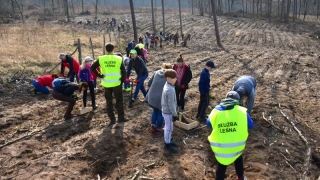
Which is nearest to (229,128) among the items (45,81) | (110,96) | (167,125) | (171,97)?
(171,97)

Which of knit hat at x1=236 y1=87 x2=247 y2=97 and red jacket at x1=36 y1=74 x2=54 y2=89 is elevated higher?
knit hat at x1=236 y1=87 x2=247 y2=97

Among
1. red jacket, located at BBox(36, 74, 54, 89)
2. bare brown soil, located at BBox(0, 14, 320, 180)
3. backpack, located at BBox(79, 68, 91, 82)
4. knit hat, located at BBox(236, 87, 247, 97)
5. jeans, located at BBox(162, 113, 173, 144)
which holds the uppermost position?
backpack, located at BBox(79, 68, 91, 82)

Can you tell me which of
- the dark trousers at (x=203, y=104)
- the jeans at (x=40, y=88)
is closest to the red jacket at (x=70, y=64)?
the jeans at (x=40, y=88)

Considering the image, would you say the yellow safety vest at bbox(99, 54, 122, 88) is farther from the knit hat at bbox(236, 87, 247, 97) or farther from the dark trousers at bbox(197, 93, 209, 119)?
the knit hat at bbox(236, 87, 247, 97)

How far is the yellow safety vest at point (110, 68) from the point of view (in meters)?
6.96

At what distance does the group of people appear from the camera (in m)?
4.03

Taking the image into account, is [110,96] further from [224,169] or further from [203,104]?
[224,169]

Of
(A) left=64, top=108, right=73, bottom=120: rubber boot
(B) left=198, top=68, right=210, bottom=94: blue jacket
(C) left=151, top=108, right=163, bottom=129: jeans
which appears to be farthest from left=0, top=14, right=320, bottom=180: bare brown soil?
(B) left=198, top=68, right=210, bottom=94: blue jacket

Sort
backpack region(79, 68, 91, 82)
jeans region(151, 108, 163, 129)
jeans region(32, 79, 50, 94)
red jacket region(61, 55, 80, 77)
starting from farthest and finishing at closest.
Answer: jeans region(32, 79, 50, 94), red jacket region(61, 55, 80, 77), backpack region(79, 68, 91, 82), jeans region(151, 108, 163, 129)

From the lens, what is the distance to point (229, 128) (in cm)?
400

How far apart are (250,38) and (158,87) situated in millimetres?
28945

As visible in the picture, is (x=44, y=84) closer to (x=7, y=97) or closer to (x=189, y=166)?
(x=7, y=97)

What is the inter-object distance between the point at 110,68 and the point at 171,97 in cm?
217

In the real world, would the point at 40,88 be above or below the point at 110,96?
below
